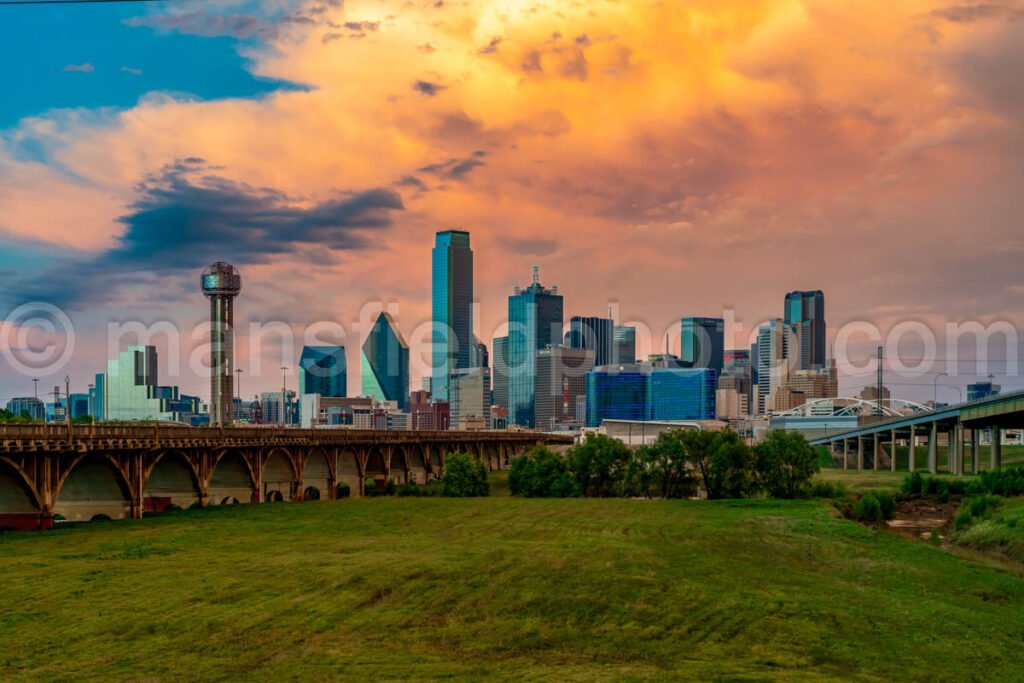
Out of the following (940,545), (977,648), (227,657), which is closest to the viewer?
(227,657)

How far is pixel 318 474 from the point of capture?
438 feet

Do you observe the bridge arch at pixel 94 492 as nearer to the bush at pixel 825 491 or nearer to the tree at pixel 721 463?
the tree at pixel 721 463

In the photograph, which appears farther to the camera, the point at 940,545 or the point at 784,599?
the point at 940,545

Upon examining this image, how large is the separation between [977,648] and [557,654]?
18.0 metres

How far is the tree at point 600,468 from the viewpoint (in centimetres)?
12012

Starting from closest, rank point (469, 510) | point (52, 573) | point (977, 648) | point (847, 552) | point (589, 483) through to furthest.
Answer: point (977, 648) → point (52, 573) → point (847, 552) → point (469, 510) → point (589, 483)

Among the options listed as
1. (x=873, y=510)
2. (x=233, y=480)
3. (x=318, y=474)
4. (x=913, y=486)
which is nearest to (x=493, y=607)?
(x=873, y=510)

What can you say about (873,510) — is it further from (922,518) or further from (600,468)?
(600,468)

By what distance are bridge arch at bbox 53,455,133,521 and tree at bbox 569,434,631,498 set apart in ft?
178

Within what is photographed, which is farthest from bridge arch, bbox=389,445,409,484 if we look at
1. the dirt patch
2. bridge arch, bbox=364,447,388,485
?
the dirt patch

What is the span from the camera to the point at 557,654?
1563 inches

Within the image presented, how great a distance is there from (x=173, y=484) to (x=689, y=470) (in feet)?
186

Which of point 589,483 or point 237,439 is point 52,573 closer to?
point 237,439

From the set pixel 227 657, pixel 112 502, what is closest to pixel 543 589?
pixel 227 657
